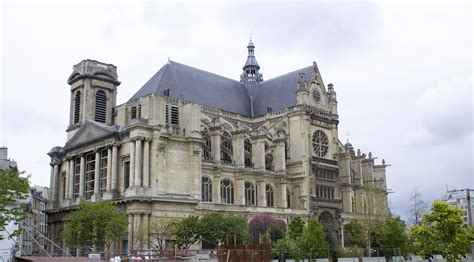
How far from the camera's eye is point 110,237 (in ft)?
148

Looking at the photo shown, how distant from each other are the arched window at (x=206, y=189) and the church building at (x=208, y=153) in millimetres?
100

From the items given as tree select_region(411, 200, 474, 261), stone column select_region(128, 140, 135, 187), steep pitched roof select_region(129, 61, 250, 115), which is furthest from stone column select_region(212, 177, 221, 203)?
tree select_region(411, 200, 474, 261)

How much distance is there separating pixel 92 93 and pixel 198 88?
1243 cm

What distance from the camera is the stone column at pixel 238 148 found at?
59250 millimetres

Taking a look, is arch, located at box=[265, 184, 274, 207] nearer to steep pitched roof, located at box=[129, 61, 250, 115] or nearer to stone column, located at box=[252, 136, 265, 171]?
stone column, located at box=[252, 136, 265, 171]

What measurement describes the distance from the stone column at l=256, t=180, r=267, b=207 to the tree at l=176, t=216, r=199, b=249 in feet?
47.6

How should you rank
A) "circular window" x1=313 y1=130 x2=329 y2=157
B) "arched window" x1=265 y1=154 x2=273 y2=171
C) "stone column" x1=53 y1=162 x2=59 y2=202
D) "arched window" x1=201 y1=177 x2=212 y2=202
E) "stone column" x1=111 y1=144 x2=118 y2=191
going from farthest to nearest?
"circular window" x1=313 y1=130 x2=329 y2=157 → "arched window" x1=265 y1=154 x2=273 y2=171 → "stone column" x1=53 y1=162 x2=59 y2=202 → "arched window" x1=201 y1=177 x2=212 y2=202 → "stone column" x1=111 y1=144 x2=118 y2=191

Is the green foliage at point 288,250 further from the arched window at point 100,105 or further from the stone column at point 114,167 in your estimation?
the arched window at point 100,105

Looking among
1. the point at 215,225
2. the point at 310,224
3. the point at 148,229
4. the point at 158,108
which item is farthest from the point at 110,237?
the point at 310,224

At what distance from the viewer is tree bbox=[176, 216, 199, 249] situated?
45.5 m

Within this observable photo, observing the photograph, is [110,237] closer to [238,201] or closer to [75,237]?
[75,237]

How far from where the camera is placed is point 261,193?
5988cm

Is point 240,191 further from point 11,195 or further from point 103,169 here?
point 11,195

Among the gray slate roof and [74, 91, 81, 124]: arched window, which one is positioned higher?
the gray slate roof
